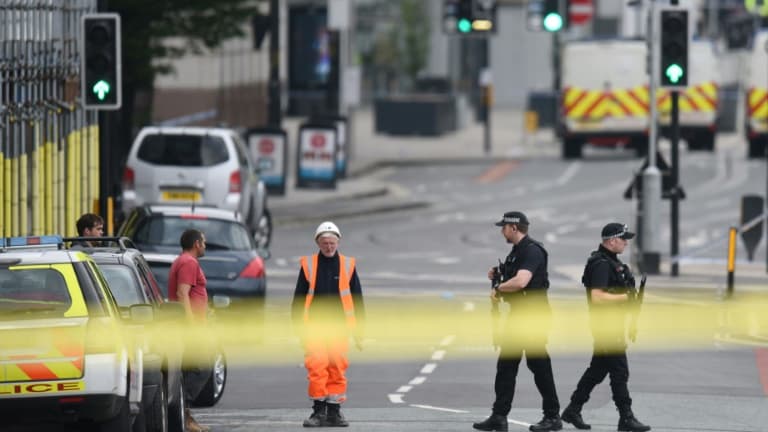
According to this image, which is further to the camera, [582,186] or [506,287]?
[582,186]

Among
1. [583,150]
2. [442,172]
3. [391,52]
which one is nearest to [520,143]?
[583,150]

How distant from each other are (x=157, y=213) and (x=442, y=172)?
31043 millimetres

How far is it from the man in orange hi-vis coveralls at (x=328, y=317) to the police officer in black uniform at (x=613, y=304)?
1.78m

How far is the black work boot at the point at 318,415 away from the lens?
48.4 feet

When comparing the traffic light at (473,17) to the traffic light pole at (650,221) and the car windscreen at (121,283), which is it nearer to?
the traffic light pole at (650,221)

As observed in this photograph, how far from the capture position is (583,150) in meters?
57.8

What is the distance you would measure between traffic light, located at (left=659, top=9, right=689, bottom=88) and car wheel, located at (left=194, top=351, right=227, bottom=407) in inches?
507

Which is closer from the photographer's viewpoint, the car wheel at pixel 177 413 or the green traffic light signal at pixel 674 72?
the car wheel at pixel 177 413

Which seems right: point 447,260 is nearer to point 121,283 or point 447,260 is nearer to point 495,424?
point 495,424

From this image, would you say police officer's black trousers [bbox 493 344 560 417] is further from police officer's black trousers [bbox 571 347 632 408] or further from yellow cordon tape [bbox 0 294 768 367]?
yellow cordon tape [bbox 0 294 768 367]

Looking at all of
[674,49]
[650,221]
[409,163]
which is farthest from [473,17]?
[409,163]

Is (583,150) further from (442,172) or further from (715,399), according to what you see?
(715,399)

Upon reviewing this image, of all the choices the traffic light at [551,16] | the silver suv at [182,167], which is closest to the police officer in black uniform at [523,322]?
the silver suv at [182,167]

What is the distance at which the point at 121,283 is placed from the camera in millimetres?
→ 13930
